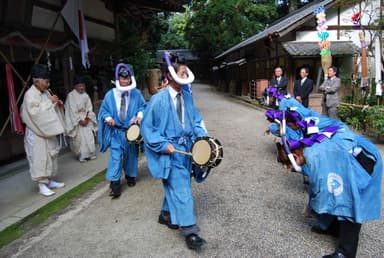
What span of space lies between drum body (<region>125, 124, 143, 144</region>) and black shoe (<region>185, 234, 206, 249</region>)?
174cm

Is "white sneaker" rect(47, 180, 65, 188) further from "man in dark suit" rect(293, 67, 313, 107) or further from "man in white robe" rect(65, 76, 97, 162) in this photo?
"man in dark suit" rect(293, 67, 313, 107)

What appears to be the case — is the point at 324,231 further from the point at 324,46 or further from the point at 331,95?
the point at 324,46

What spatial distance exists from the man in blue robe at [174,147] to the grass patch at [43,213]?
1.81 meters

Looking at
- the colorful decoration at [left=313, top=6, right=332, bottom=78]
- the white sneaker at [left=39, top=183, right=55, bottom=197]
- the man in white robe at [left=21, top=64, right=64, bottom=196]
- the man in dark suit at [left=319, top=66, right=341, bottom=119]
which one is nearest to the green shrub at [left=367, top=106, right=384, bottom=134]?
the man in dark suit at [left=319, top=66, right=341, bottom=119]

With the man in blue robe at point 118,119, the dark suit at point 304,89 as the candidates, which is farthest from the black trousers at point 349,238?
the dark suit at point 304,89

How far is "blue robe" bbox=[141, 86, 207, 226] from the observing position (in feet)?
10.7

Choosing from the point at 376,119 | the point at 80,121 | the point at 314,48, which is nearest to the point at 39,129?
the point at 80,121

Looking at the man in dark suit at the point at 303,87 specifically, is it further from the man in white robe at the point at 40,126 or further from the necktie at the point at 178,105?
the man in white robe at the point at 40,126

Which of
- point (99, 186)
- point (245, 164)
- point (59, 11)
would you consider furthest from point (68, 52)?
point (245, 164)

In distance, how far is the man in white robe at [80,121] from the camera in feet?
21.6

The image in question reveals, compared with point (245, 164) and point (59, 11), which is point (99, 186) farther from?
point (59, 11)

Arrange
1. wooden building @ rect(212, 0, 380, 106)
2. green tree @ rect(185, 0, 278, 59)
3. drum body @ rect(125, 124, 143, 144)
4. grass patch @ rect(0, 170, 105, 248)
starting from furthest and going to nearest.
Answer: green tree @ rect(185, 0, 278, 59) → wooden building @ rect(212, 0, 380, 106) → drum body @ rect(125, 124, 143, 144) → grass patch @ rect(0, 170, 105, 248)

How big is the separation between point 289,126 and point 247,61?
722 inches

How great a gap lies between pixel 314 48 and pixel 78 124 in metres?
10.3
